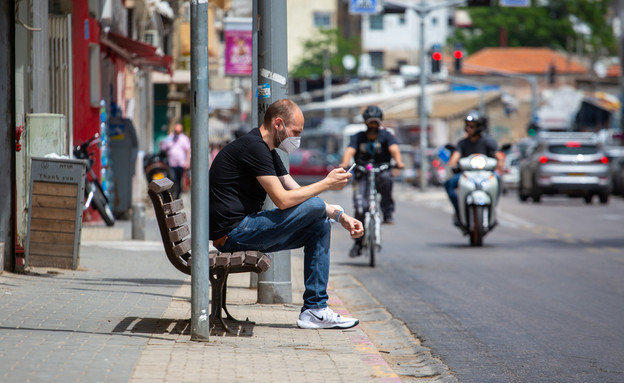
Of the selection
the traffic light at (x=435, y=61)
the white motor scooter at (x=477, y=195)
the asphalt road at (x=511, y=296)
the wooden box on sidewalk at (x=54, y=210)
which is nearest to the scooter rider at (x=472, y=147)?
the white motor scooter at (x=477, y=195)

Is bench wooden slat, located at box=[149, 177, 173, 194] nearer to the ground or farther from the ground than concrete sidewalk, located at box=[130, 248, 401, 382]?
farther from the ground

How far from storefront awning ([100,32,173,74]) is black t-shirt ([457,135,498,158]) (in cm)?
637

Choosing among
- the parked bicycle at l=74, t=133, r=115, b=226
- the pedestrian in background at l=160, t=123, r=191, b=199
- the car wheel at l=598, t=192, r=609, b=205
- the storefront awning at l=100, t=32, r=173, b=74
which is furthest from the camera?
the car wheel at l=598, t=192, r=609, b=205

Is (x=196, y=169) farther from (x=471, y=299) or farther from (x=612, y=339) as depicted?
(x=471, y=299)

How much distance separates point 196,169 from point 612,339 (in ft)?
10.7

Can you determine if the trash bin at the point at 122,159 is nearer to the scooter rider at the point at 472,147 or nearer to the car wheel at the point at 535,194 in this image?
the scooter rider at the point at 472,147

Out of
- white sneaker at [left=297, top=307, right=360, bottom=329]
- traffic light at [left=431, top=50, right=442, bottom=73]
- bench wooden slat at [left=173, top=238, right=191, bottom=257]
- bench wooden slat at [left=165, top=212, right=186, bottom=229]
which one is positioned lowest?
white sneaker at [left=297, top=307, right=360, bottom=329]

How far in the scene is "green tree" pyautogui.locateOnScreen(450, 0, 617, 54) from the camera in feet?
342

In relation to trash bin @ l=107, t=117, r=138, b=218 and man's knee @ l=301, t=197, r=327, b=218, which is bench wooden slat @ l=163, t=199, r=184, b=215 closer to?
man's knee @ l=301, t=197, r=327, b=218

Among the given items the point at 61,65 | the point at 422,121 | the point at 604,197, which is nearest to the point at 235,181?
the point at 61,65

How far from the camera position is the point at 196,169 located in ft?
22.6

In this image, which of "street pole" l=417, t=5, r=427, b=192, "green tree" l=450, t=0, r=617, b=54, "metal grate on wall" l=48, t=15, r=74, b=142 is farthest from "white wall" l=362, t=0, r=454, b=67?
"metal grate on wall" l=48, t=15, r=74, b=142

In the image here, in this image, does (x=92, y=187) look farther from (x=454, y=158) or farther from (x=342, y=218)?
(x=342, y=218)

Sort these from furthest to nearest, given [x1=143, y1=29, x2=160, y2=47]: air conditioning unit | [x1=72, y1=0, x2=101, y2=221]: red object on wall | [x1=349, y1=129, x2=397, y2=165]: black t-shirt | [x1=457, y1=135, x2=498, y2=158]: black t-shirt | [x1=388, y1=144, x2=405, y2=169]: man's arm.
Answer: [x1=143, y1=29, x2=160, y2=47]: air conditioning unit → [x1=72, y1=0, x2=101, y2=221]: red object on wall → [x1=457, y1=135, x2=498, y2=158]: black t-shirt → [x1=349, y1=129, x2=397, y2=165]: black t-shirt → [x1=388, y1=144, x2=405, y2=169]: man's arm
